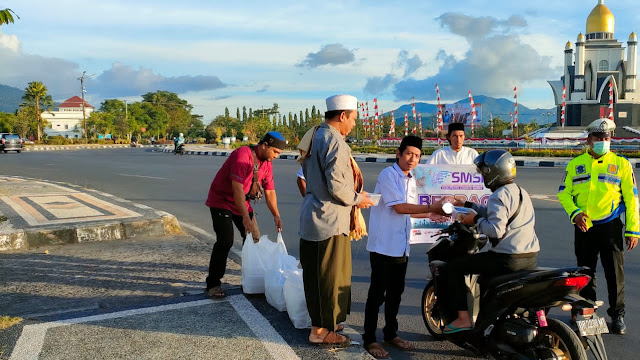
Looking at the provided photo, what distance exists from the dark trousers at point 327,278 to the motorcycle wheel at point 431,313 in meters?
0.65

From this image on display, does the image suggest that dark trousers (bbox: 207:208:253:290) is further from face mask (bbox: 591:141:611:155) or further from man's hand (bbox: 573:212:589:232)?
face mask (bbox: 591:141:611:155)

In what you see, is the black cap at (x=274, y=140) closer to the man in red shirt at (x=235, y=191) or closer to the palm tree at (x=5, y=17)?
the man in red shirt at (x=235, y=191)

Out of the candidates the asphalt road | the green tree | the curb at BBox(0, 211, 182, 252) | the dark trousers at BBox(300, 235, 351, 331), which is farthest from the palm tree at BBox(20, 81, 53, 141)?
the dark trousers at BBox(300, 235, 351, 331)

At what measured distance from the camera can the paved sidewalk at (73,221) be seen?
21.4 ft

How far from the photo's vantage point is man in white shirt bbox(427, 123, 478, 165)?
17.9ft

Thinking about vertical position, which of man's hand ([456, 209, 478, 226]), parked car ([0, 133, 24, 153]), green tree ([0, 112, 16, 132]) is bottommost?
man's hand ([456, 209, 478, 226])

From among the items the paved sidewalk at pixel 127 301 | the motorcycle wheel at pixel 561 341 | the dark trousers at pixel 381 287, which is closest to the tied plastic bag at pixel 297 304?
the paved sidewalk at pixel 127 301

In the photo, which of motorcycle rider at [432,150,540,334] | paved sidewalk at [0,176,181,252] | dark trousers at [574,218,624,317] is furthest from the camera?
paved sidewalk at [0,176,181,252]

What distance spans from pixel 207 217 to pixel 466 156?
16.7ft

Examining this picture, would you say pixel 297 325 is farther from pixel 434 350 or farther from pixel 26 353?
pixel 26 353

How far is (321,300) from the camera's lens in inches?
134

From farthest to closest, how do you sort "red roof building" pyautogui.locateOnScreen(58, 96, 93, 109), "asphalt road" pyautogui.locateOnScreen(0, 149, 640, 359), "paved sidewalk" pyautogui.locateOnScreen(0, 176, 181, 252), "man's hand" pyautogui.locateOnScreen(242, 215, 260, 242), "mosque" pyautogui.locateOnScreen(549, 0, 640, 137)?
"red roof building" pyautogui.locateOnScreen(58, 96, 93, 109), "mosque" pyautogui.locateOnScreen(549, 0, 640, 137), "paved sidewalk" pyautogui.locateOnScreen(0, 176, 181, 252), "man's hand" pyautogui.locateOnScreen(242, 215, 260, 242), "asphalt road" pyautogui.locateOnScreen(0, 149, 640, 359)

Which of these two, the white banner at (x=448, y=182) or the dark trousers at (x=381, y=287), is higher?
the white banner at (x=448, y=182)

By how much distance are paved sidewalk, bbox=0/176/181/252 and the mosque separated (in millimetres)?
51977
